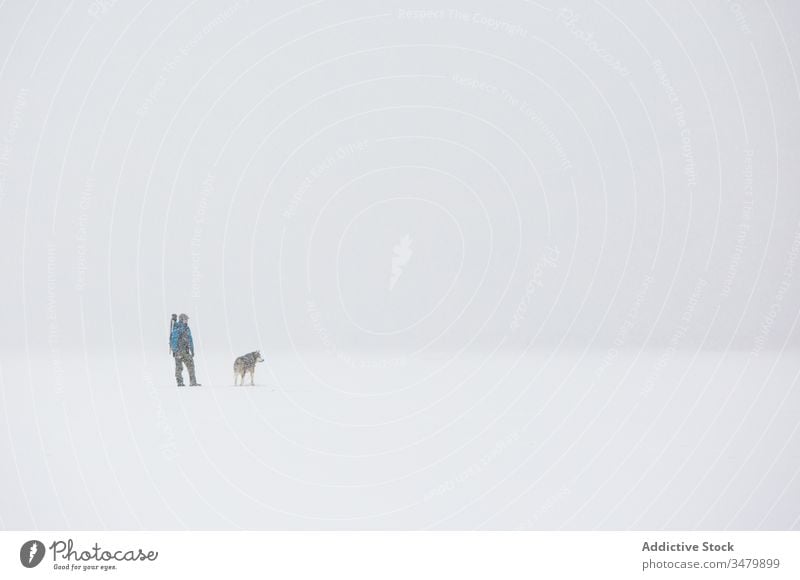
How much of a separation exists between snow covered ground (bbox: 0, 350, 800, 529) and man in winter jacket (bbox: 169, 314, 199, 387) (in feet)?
1.40

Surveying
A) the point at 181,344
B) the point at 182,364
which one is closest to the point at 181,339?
the point at 181,344

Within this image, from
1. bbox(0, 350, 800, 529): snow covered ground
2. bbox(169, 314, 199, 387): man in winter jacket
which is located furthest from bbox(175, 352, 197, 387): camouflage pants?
bbox(0, 350, 800, 529): snow covered ground

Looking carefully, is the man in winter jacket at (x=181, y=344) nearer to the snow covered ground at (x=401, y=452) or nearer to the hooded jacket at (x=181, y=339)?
the hooded jacket at (x=181, y=339)

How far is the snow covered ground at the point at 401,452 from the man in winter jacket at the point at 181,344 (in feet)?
1.40

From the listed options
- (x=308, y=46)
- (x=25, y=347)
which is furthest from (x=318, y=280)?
(x=25, y=347)

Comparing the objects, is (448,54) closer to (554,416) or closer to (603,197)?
(603,197)

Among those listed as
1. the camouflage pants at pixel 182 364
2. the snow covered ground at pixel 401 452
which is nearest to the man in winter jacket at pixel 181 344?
A: the camouflage pants at pixel 182 364

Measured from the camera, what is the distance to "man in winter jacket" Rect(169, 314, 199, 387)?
14602 millimetres

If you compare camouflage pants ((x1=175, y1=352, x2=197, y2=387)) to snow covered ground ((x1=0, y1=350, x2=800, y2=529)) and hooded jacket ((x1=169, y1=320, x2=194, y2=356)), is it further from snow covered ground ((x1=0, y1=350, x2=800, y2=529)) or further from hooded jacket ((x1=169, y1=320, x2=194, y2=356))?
snow covered ground ((x1=0, y1=350, x2=800, y2=529))

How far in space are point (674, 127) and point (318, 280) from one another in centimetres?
1170

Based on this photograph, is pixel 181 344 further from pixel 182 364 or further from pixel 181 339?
pixel 182 364

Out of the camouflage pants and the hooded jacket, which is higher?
the hooded jacket

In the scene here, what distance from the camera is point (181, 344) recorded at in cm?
1505

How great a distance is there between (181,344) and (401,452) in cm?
472
